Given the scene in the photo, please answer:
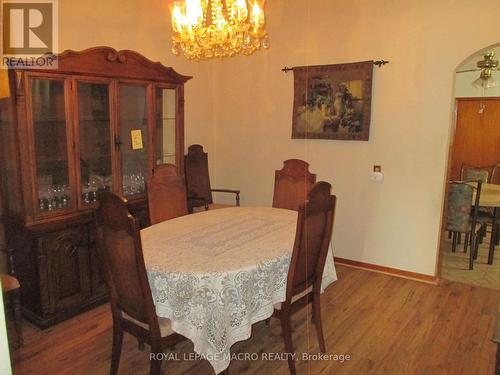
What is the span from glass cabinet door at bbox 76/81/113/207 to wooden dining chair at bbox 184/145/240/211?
3.67 ft

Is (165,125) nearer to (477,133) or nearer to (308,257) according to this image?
(308,257)

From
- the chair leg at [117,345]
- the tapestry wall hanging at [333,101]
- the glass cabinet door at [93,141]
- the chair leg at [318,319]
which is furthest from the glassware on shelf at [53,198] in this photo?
the tapestry wall hanging at [333,101]

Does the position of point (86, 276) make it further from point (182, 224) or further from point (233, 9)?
point (233, 9)

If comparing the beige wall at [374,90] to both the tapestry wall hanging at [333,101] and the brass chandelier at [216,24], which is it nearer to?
the tapestry wall hanging at [333,101]

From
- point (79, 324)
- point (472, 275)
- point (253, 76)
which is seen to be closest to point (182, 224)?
point (79, 324)

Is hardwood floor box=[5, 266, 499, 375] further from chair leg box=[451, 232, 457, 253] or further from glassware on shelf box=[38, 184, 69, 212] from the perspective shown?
chair leg box=[451, 232, 457, 253]

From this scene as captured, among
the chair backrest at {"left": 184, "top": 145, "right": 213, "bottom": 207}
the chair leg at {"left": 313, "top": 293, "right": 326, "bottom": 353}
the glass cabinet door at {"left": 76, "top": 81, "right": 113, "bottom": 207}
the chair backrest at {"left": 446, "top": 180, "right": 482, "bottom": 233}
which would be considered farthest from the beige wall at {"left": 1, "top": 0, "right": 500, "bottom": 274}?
the chair leg at {"left": 313, "top": 293, "right": 326, "bottom": 353}

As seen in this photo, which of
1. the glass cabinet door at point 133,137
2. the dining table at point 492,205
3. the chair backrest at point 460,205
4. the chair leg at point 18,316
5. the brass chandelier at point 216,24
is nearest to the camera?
the brass chandelier at point 216,24

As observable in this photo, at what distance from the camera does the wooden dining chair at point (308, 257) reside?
2.04 metres

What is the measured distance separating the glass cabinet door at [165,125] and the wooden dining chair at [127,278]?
5.06ft

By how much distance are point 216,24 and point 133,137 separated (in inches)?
52.2

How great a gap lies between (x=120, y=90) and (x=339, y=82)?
6.54ft

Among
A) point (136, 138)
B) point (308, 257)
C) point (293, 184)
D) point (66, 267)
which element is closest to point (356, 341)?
point (308, 257)

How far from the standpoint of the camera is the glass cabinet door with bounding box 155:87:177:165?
133 inches
